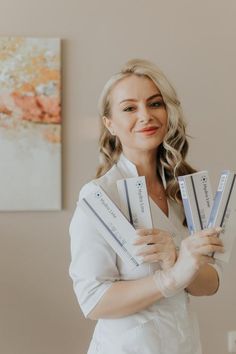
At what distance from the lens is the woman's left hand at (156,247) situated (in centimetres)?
99

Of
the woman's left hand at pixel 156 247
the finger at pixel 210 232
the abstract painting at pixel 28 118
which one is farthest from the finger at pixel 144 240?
the abstract painting at pixel 28 118

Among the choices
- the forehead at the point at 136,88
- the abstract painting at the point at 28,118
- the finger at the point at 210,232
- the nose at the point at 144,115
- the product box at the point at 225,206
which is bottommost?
the finger at the point at 210,232

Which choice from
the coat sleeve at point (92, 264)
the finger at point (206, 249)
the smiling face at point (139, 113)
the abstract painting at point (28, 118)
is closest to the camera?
the finger at point (206, 249)

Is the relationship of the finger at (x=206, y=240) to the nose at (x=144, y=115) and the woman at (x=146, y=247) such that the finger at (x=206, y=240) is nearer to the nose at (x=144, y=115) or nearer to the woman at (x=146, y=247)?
the woman at (x=146, y=247)

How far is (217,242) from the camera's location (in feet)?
3.15

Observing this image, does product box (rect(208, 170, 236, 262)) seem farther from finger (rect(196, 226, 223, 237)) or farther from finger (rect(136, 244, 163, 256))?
finger (rect(136, 244, 163, 256))

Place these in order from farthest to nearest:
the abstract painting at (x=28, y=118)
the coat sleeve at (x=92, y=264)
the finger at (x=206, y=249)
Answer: the abstract painting at (x=28, y=118) → the coat sleeve at (x=92, y=264) → the finger at (x=206, y=249)

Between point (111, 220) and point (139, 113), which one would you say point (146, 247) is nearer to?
point (111, 220)

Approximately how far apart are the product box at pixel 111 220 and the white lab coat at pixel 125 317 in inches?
2.1

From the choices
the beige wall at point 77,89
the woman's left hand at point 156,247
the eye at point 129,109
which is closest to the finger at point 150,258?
the woman's left hand at point 156,247

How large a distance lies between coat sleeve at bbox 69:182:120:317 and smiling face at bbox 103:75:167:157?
0.79ft

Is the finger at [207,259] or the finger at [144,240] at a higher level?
the finger at [144,240]

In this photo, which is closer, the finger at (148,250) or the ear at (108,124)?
the finger at (148,250)

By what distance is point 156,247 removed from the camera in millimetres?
995
